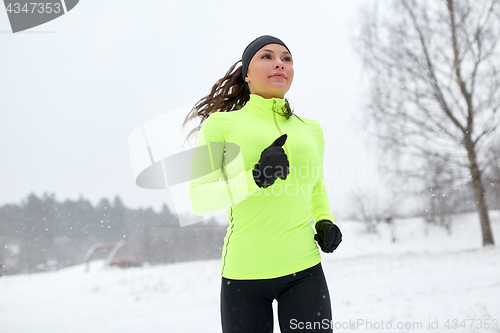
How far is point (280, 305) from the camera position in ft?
3.59

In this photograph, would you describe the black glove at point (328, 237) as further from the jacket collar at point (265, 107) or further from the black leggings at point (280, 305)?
the jacket collar at point (265, 107)

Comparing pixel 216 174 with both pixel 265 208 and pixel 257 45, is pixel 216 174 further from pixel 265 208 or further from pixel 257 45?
pixel 257 45

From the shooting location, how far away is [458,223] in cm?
935

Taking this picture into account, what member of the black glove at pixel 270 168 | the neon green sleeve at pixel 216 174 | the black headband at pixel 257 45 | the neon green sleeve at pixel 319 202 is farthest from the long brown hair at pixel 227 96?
the black glove at pixel 270 168

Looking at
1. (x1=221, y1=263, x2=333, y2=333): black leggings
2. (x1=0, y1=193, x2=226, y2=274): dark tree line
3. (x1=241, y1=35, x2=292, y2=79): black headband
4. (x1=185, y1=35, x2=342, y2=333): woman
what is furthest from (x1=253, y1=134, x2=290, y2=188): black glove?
(x1=0, y1=193, x2=226, y2=274): dark tree line

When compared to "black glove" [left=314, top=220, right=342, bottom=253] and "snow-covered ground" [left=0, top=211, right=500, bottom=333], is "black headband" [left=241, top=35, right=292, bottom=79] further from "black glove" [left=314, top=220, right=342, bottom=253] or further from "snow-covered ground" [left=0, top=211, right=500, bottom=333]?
"snow-covered ground" [left=0, top=211, right=500, bottom=333]

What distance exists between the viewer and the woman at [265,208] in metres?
1.05

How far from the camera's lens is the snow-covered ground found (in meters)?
3.53

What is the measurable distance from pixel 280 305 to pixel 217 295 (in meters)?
4.10

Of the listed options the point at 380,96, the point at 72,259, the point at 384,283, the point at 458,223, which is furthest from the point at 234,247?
the point at 458,223

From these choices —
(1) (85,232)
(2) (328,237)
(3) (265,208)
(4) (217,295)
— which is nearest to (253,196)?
(3) (265,208)

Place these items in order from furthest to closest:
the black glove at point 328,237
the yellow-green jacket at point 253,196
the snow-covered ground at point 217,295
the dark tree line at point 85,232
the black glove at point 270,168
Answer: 1. the dark tree line at point 85,232
2. the snow-covered ground at point 217,295
3. the black glove at point 328,237
4. the yellow-green jacket at point 253,196
5. the black glove at point 270,168

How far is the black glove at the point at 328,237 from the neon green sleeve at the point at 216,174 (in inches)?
14.7

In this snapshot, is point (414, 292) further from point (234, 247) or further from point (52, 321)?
point (52, 321)
